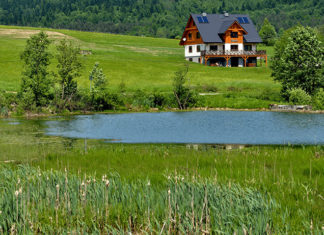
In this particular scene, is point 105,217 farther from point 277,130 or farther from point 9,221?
point 277,130

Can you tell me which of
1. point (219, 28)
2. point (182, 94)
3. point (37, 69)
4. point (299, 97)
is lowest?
point (299, 97)

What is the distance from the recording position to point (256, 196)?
1012 cm

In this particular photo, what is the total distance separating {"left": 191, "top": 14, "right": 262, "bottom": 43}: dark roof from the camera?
104 m

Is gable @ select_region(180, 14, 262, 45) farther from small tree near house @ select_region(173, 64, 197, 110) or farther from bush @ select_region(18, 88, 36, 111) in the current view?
bush @ select_region(18, 88, 36, 111)

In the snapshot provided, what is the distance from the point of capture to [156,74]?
80.0 metres

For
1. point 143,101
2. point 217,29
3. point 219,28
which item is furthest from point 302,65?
point 219,28

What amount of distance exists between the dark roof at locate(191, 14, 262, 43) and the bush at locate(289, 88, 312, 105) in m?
50.7

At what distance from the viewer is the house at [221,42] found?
9894 centimetres

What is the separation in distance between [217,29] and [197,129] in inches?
2954

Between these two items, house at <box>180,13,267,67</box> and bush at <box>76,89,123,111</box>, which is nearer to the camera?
bush at <box>76,89,123,111</box>

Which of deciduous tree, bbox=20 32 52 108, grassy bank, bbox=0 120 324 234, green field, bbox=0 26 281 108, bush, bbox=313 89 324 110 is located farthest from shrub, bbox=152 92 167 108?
grassy bank, bbox=0 120 324 234

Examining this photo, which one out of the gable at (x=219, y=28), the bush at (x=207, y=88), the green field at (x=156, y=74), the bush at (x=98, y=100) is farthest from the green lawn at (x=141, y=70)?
the gable at (x=219, y=28)

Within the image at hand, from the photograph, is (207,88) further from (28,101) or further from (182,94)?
(28,101)

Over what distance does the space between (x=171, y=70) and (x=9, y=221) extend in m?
75.6
